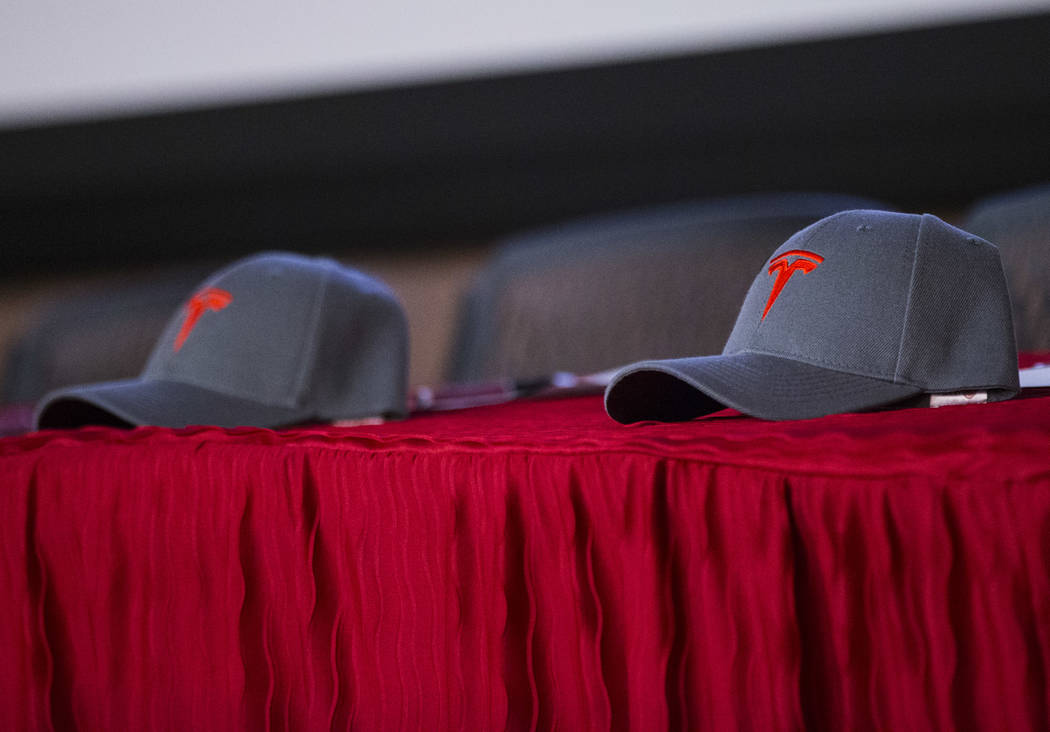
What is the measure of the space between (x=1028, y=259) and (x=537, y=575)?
0.79 metres

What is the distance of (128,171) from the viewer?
1635 mm

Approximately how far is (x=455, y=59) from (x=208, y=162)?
0.47m

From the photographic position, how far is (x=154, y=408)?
562 millimetres

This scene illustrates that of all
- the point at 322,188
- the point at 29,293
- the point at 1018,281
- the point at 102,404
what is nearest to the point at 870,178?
the point at 1018,281

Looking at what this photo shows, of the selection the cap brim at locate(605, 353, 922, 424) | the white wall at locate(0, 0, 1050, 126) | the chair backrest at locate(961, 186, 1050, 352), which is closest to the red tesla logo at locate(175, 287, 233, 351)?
the cap brim at locate(605, 353, 922, 424)

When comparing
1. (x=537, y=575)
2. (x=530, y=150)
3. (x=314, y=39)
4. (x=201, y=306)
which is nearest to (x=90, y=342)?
(x=314, y=39)

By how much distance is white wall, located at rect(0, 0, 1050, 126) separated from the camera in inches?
56.6

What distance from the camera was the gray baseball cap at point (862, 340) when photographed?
0.40 meters

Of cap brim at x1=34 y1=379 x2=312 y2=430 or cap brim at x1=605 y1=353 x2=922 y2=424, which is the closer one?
cap brim at x1=605 y1=353 x2=922 y2=424

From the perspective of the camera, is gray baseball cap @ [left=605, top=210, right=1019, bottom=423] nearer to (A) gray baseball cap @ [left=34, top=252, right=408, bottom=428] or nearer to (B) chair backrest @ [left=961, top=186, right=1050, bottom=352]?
(A) gray baseball cap @ [left=34, top=252, right=408, bottom=428]

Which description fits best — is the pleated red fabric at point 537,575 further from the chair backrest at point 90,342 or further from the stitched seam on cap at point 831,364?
the chair backrest at point 90,342

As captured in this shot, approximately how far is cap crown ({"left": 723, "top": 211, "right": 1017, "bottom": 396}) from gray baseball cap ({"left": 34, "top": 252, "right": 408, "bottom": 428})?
28 cm

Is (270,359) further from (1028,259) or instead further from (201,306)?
(1028,259)

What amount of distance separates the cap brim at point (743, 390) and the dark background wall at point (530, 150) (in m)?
1.11
